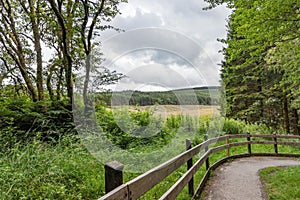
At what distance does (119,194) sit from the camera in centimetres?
137

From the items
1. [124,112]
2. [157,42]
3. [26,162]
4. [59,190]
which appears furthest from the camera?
[124,112]

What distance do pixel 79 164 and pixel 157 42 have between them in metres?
3.06

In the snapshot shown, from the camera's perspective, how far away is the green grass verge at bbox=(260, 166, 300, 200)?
3.96m

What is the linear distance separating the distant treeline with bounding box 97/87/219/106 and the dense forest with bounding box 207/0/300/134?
1810mm

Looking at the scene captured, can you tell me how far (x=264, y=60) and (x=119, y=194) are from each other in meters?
15.1

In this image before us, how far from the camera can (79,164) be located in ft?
14.4

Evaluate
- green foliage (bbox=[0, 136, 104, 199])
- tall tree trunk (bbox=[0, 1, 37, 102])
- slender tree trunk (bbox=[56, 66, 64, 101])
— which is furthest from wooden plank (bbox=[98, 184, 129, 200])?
slender tree trunk (bbox=[56, 66, 64, 101])

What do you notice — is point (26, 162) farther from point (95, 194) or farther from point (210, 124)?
point (210, 124)

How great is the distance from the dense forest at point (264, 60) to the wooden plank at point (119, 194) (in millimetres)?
5334

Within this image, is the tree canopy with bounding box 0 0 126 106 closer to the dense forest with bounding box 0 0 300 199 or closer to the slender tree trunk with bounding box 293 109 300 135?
the dense forest with bounding box 0 0 300 199

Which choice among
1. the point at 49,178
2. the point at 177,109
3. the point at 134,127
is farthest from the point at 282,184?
the point at 134,127

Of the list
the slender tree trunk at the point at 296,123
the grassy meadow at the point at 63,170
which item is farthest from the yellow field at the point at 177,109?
the slender tree trunk at the point at 296,123

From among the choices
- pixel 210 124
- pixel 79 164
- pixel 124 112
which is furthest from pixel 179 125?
pixel 79 164

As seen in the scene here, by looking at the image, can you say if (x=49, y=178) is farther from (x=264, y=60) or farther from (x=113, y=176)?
(x=264, y=60)
